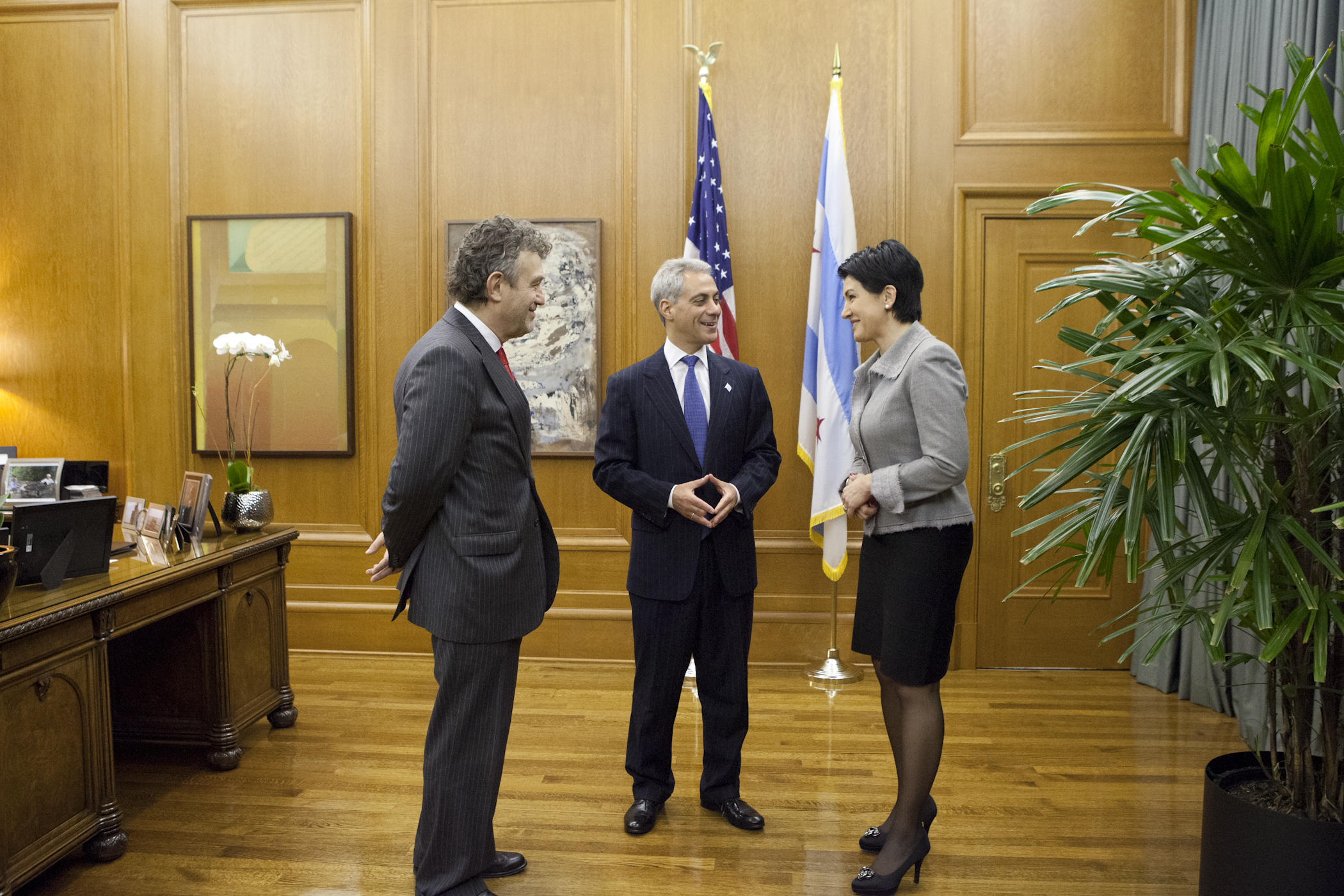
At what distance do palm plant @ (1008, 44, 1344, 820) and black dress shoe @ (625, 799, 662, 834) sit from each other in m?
1.44

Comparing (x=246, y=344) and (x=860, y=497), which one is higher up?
(x=246, y=344)

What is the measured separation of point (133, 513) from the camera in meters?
3.46

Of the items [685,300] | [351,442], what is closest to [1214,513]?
[685,300]

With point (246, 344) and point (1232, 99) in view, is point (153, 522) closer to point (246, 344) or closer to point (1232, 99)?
point (246, 344)

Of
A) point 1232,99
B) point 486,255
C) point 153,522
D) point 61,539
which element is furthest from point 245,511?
point 1232,99

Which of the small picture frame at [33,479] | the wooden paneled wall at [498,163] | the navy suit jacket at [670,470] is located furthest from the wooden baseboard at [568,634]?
the navy suit jacket at [670,470]

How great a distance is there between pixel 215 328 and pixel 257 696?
2255 mm

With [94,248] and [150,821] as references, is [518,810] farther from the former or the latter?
[94,248]

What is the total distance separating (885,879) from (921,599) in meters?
0.76

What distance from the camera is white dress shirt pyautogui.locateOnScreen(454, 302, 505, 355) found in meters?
2.22

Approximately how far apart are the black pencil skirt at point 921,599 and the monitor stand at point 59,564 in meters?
2.38

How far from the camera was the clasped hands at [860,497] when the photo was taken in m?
2.29

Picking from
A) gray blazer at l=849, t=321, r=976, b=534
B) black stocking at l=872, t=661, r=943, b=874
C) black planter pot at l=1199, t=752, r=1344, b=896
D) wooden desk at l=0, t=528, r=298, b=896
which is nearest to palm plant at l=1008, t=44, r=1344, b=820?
black planter pot at l=1199, t=752, r=1344, b=896

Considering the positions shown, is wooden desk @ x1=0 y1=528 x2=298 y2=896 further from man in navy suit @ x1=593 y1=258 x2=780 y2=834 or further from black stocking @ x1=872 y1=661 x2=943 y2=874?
black stocking @ x1=872 y1=661 x2=943 y2=874
